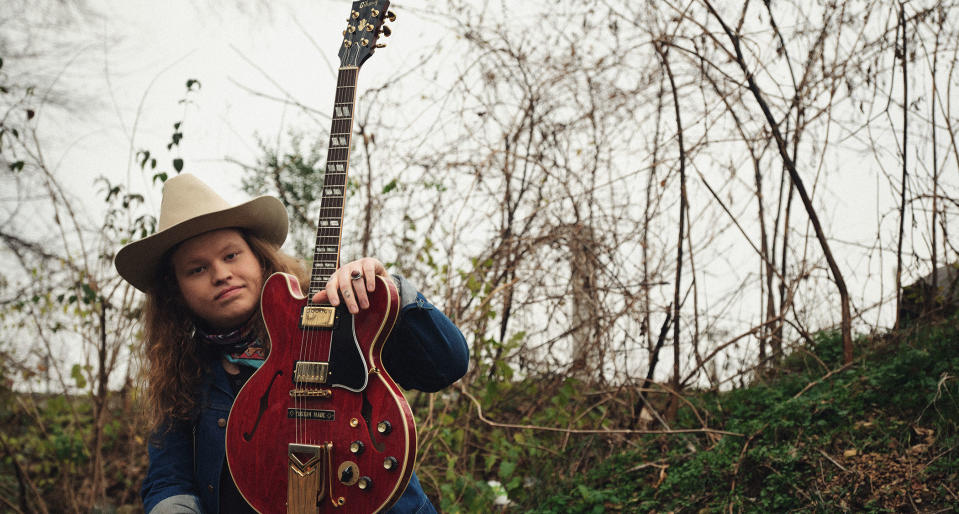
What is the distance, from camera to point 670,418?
362 centimetres

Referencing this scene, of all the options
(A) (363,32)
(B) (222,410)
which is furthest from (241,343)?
(A) (363,32)

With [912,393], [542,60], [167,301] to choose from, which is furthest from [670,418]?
[167,301]

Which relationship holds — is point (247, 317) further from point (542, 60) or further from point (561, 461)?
point (542, 60)

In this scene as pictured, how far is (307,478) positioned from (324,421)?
0.45ft

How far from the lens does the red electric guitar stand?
5.25ft

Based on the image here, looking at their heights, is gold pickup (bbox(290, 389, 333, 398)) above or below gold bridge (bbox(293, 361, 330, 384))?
below

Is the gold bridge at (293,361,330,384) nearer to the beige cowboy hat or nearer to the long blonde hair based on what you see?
the long blonde hair

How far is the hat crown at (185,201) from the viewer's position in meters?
2.04

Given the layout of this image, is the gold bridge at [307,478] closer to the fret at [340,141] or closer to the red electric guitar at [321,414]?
the red electric guitar at [321,414]

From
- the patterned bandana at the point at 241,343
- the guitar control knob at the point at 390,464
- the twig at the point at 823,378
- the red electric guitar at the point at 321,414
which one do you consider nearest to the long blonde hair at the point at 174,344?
the patterned bandana at the point at 241,343

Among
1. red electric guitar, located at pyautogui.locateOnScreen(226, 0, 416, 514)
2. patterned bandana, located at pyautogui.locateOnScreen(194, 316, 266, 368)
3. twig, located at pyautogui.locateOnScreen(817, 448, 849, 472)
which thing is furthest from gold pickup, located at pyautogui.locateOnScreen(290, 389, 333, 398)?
twig, located at pyautogui.locateOnScreen(817, 448, 849, 472)

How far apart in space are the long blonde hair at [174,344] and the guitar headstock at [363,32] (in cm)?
66

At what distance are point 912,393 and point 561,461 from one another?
1.68 metres

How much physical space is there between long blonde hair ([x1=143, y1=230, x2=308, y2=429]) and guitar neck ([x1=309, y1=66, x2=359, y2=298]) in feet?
1.05
